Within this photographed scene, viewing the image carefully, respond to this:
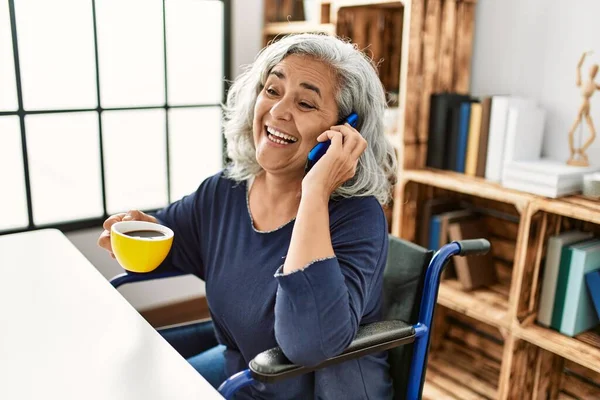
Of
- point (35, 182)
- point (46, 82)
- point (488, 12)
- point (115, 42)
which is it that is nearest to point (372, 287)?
point (488, 12)

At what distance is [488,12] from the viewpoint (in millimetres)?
2188

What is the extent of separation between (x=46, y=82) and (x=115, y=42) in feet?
1.42

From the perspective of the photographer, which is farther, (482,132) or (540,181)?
(482,132)

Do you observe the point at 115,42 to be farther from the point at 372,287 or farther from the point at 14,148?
the point at 372,287

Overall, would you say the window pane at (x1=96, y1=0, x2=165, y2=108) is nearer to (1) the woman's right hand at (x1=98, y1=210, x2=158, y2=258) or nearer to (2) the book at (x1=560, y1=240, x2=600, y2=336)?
(1) the woman's right hand at (x1=98, y1=210, x2=158, y2=258)

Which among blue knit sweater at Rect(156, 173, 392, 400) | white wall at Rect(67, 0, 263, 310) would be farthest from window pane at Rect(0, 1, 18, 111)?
blue knit sweater at Rect(156, 173, 392, 400)

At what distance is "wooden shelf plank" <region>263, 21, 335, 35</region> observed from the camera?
2375mm

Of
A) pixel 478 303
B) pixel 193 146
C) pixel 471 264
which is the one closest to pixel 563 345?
pixel 478 303

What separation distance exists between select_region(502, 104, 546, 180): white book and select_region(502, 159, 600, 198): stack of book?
56mm

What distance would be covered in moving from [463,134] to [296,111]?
104 centimetres

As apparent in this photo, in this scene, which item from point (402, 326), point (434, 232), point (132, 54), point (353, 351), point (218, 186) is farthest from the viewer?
point (132, 54)

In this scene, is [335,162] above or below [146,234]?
above

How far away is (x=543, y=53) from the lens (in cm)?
204

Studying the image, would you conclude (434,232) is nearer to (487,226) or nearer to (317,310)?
(487,226)
